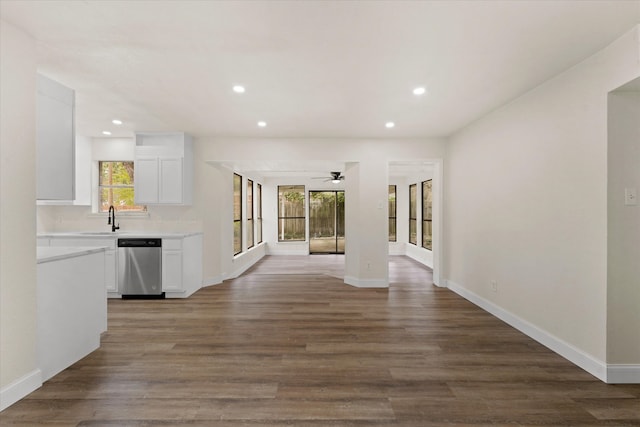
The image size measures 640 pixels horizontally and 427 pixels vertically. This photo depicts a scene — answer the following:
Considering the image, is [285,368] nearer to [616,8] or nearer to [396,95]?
[396,95]

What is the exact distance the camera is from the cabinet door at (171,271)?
455 centimetres

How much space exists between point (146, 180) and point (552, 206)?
17.6 feet

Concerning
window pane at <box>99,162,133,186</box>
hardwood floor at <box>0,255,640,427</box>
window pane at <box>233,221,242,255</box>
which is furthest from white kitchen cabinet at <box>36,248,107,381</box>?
window pane at <box>233,221,242,255</box>

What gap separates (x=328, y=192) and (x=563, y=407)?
7.93m

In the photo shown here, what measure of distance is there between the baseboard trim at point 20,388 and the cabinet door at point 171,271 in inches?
90.8

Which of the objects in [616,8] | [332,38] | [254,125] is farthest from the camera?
[254,125]

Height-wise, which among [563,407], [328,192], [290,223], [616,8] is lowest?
[563,407]

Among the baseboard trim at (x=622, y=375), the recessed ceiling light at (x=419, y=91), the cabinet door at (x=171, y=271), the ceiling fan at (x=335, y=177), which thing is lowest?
the baseboard trim at (x=622, y=375)

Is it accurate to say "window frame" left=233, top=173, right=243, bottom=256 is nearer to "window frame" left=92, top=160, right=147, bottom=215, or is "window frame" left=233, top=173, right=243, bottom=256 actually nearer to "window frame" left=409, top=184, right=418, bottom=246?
"window frame" left=92, top=160, right=147, bottom=215

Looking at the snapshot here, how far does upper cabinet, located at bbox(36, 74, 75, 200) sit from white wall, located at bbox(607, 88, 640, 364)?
439 cm

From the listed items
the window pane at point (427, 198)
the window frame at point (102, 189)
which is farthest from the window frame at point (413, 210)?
the window frame at point (102, 189)

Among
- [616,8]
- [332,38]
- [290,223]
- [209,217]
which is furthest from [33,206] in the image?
[290,223]

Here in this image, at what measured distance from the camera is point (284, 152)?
516cm

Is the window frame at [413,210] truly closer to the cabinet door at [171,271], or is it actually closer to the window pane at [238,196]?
the window pane at [238,196]
